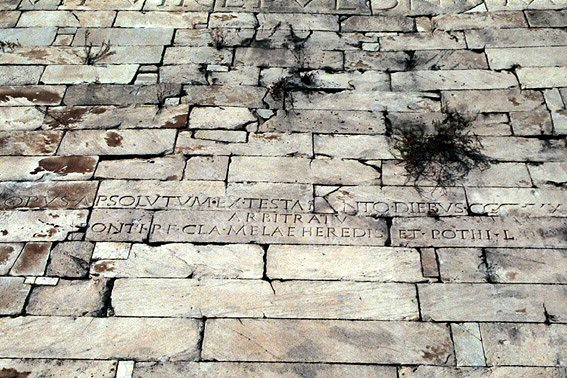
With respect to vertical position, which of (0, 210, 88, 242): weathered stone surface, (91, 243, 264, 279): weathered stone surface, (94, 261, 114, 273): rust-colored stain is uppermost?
(0, 210, 88, 242): weathered stone surface

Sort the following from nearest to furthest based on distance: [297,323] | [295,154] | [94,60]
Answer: [297,323]
[295,154]
[94,60]

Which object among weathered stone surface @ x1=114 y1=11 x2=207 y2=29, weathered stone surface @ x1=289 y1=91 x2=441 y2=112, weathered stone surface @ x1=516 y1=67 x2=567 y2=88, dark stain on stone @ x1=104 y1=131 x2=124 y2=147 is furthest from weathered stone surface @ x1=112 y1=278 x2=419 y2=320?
weathered stone surface @ x1=114 y1=11 x2=207 y2=29

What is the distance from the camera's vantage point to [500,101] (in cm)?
618

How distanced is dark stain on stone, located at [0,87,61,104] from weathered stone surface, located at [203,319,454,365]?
3.21 m

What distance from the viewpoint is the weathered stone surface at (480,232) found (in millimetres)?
5039

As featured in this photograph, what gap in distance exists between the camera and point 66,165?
18.6ft

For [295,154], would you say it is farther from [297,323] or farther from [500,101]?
[500,101]

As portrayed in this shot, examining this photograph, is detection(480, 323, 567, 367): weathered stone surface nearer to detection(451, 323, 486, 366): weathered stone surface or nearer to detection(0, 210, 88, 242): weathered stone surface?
detection(451, 323, 486, 366): weathered stone surface

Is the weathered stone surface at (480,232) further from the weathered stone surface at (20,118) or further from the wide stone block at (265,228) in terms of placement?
the weathered stone surface at (20,118)

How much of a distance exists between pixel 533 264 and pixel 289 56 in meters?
3.39

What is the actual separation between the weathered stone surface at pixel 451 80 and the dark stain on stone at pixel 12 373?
4.35 metres

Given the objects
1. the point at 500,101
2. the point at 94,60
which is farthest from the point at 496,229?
the point at 94,60

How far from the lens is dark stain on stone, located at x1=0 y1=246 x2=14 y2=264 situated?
16.4 ft

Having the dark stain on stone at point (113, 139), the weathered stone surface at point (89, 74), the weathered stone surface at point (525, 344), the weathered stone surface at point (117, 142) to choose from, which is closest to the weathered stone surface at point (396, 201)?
the weathered stone surface at point (525, 344)
